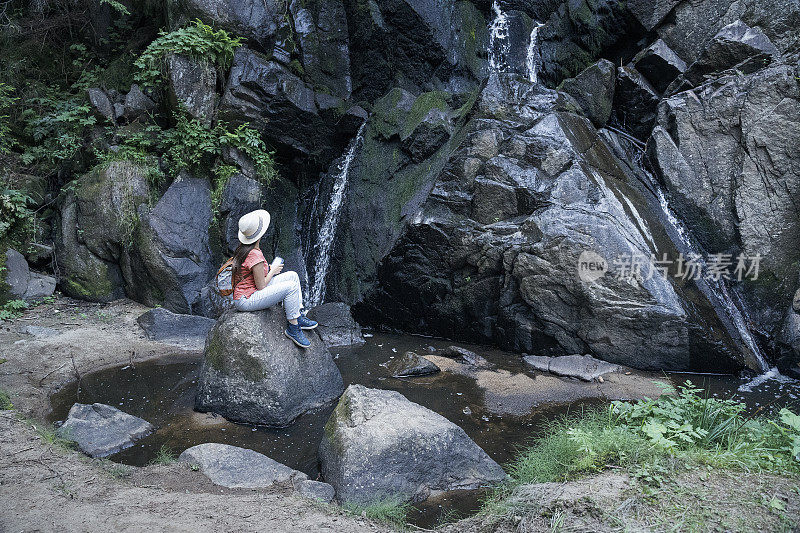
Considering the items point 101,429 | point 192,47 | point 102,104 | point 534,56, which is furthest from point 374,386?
point 534,56

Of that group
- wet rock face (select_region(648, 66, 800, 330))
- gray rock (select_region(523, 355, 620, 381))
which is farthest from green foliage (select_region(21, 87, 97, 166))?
wet rock face (select_region(648, 66, 800, 330))

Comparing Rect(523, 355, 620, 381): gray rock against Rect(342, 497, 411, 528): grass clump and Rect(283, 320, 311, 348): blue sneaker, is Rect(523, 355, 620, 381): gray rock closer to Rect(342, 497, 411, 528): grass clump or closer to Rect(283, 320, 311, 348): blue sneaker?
Rect(283, 320, 311, 348): blue sneaker

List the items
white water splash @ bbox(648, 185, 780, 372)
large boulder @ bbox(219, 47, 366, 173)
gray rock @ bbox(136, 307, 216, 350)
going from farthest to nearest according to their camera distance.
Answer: large boulder @ bbox(219, 47, 366, 173) < gray rock @ bbox(136, 307, 216, 350) < white water splash @ bbox(648, 185, 780, 372)

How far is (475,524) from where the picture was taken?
11.5 ft

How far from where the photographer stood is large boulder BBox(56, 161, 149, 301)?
9016mm

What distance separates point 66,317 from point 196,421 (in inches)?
162

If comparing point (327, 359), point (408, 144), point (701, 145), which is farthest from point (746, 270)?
point (327, 359)

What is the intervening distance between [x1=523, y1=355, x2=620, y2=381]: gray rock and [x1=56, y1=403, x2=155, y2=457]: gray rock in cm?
497

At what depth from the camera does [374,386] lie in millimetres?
6480

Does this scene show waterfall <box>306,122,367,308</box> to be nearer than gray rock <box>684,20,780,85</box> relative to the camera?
No

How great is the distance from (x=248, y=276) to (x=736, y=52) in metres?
8.82

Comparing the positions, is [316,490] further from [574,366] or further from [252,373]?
[574,366]

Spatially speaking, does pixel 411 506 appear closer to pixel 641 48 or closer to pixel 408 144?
pixel 408 144

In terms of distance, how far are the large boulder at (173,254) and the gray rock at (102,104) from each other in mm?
1993
